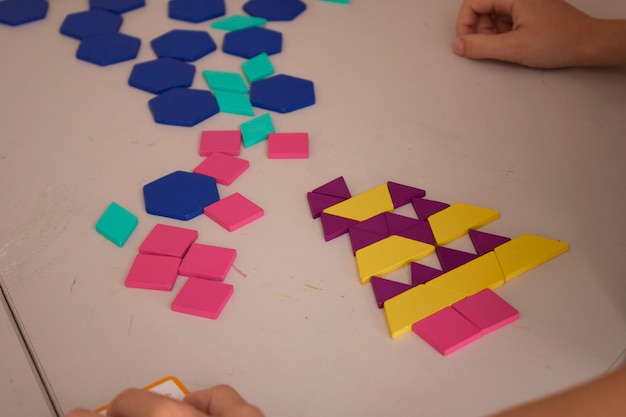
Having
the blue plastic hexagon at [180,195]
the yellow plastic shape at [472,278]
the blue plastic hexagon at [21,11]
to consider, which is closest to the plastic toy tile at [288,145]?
the blue plastic hexagon at [180,195]

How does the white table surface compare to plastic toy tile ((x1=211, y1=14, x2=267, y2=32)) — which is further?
plastic toy tile ((x1=211, y1=14, x2=267, y2=32))

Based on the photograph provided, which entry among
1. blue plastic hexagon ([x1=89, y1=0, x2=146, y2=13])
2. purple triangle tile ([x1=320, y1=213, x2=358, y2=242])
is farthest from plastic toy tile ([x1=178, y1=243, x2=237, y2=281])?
blue plastic hexagon ([x1=89, y1=0, x2=146, y2=13])

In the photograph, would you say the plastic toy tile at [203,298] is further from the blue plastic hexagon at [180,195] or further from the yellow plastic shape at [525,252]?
Result: the yellow plastic shape at [525,252]

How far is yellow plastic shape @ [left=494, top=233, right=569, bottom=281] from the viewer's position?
34.1 inches

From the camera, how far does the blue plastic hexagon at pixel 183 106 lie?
3.75 feet

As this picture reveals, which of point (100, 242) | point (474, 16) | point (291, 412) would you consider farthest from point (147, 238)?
→ point (474, 16)

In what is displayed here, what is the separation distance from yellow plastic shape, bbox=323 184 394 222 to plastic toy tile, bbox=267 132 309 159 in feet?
0.45

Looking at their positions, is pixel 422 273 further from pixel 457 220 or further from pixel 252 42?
pixel 252 42

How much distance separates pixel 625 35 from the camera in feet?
3.87

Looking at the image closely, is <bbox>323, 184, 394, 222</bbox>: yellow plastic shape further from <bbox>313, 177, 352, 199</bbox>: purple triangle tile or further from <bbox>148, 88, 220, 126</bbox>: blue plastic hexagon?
<bbox>148, 88, 220, 126</bbox>: blue plastic hexagon

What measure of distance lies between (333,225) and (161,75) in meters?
0.51

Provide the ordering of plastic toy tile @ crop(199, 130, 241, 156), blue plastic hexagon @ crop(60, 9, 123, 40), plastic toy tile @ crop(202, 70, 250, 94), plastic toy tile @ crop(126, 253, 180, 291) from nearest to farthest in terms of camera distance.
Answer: plastic toy tile @ crop(126, 253, 180, 291) < plastic toy tile @ crop(199, 130, 241, 156) < plastic toy tile @ crop(202, 70, 250, 94) < blue plastic hexagon @ crop(60, 9, 123, 40)

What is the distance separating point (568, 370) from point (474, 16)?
2.65 ft

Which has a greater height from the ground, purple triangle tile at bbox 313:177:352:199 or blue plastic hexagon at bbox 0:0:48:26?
purple triangle tile at bbox 313:177:352:199
